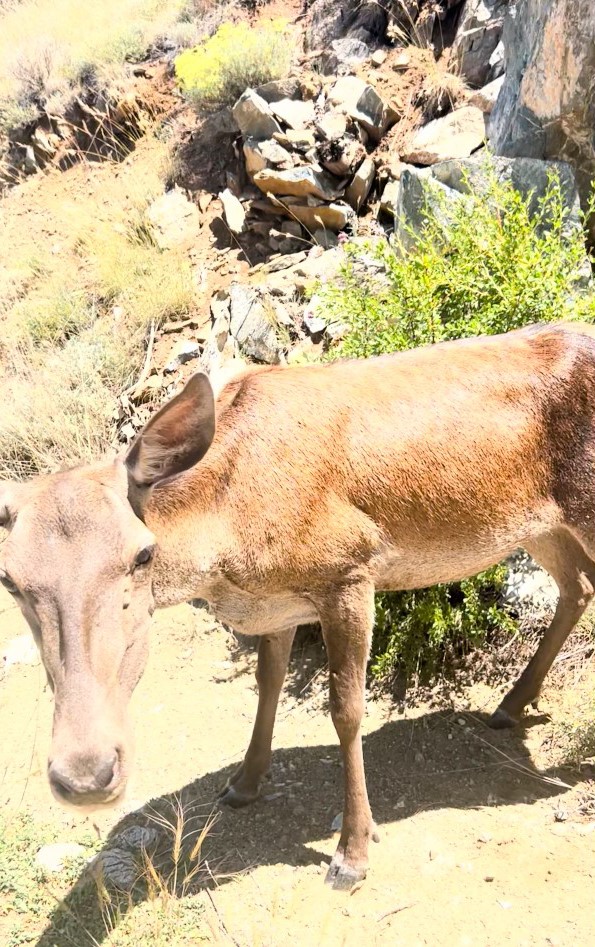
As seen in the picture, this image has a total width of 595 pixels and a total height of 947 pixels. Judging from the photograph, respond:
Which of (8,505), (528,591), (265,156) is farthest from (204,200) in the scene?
(8,505)

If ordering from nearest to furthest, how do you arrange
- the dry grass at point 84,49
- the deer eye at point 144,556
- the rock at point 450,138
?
the deer eye at point 144,556, the rock at point 450,138, the dry grass at point 84,49

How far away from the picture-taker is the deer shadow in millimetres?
4461

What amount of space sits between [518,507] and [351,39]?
960 centimetres

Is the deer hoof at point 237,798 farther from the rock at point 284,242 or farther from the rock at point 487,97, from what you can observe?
the rock at point 487,97

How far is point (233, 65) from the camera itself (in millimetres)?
11938

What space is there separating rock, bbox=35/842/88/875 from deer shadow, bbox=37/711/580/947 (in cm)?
16

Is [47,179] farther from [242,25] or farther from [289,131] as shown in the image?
[289,131]

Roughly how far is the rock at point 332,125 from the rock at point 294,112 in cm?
36

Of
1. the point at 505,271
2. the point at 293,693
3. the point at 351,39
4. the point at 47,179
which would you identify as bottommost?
the point at 293,693

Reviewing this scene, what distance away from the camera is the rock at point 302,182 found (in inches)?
378

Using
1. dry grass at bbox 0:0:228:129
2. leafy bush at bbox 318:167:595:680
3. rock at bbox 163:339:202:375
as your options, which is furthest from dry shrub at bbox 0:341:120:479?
dry grass at bbox 0:0:228:129

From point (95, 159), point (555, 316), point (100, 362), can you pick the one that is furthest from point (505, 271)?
point (95, 159)

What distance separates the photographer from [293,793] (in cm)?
504

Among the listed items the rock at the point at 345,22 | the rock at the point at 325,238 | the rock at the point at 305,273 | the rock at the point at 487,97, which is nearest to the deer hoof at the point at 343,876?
the rock at the point at 305,273
